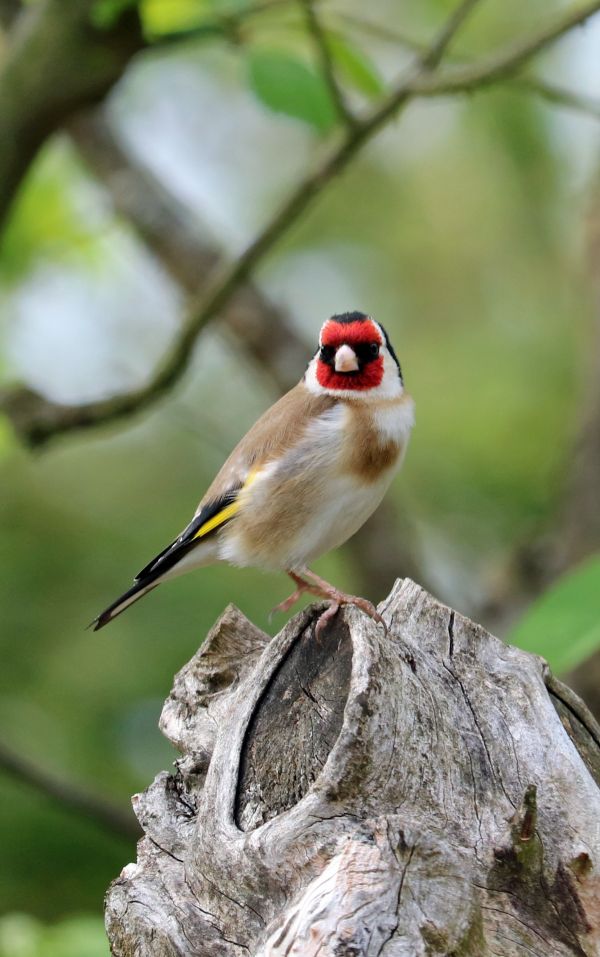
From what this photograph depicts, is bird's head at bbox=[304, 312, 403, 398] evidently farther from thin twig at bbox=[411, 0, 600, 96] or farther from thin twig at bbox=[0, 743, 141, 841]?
thin twig at bbox=[0, 743, 141, 841]

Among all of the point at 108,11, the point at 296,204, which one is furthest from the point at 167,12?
the point at 108,11

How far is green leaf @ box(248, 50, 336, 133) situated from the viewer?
389cm

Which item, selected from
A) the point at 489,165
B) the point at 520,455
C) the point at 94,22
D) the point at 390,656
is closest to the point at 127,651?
the point at 520,455

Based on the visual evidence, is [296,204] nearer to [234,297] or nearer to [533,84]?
[533,84]

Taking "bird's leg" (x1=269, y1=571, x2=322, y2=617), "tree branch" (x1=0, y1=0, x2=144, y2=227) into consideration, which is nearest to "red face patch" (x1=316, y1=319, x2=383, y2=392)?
"bird's leg" (x1=269, y1=571, x2=322, y2=617)

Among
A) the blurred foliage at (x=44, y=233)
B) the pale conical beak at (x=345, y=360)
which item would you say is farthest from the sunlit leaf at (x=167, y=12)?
the pale conical beak at (x=345, y=360)

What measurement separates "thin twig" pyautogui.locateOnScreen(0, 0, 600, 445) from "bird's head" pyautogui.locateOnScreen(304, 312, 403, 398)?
486 millimetres

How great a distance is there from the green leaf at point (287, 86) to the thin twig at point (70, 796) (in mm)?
2872

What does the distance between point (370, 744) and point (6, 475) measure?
6106 mm

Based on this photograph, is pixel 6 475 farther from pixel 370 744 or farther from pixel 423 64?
pixel 370 744

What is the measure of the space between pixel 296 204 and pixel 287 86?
2.41 ft

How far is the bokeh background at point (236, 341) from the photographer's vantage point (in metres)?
4.53

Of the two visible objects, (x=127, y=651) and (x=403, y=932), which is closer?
(x=403, y=932)

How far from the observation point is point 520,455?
28.3 feet
